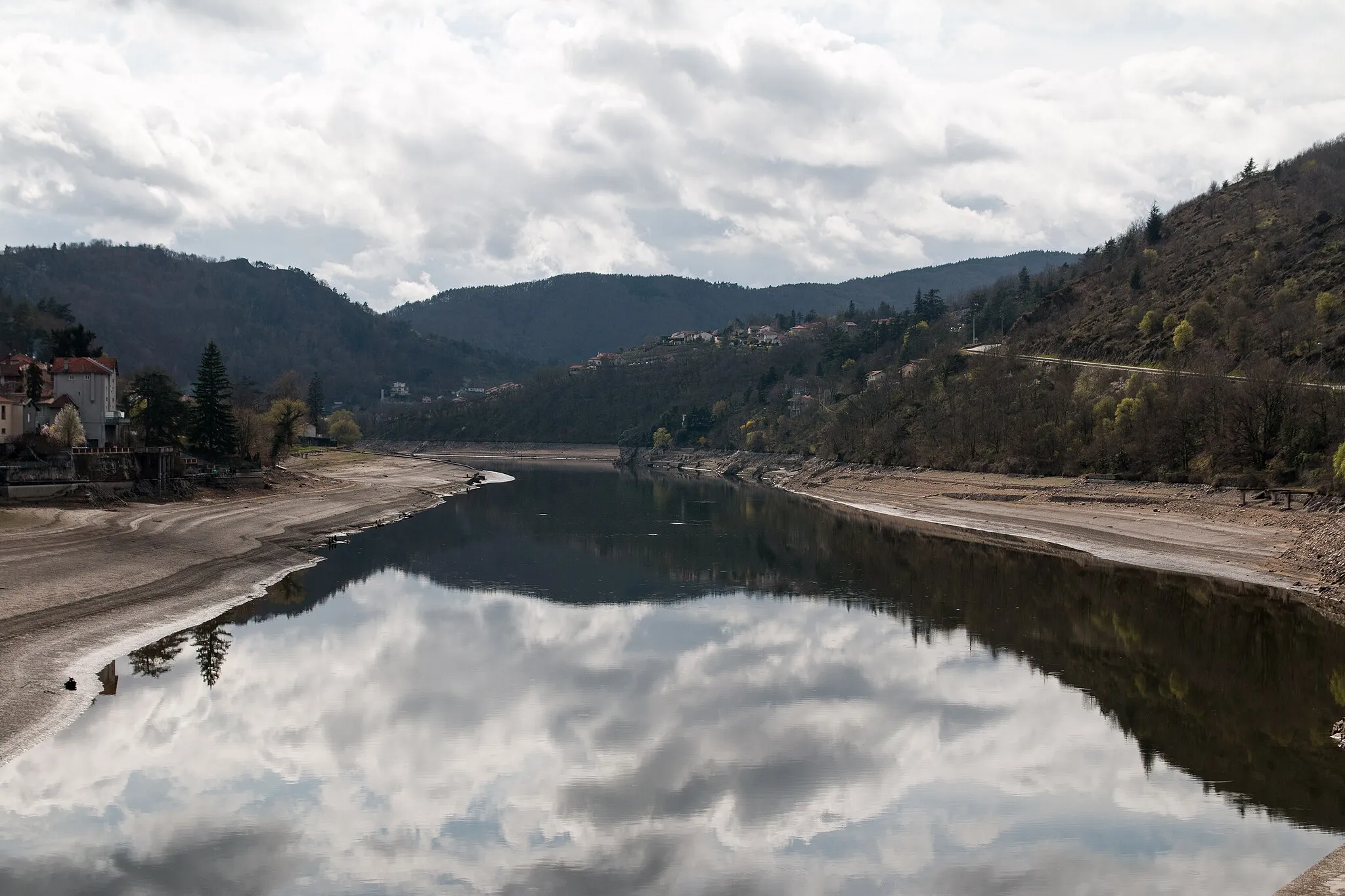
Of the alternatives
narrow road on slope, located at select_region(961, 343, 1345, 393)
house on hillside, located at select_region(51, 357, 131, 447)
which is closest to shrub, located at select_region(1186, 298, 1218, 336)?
narrow road on slope, located at select_region(961, 343, 1345, 393)

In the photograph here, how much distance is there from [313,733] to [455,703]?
12.4 feet

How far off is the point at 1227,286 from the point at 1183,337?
1081 cm

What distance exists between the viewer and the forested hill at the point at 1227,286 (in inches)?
2953

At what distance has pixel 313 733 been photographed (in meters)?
23.3

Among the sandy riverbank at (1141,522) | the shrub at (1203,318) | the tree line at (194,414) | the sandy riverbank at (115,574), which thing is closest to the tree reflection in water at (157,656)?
the sandy riverbank at (115,574)

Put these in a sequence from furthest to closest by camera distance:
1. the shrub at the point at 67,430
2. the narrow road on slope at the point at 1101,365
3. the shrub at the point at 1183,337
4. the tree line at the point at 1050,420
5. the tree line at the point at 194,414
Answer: the shrub at the point at 1183,337 → the tree line at the point at 194,414 → the narrow road on slope at the point at 1101,365 → the shrub at the point at 67,430 → the tree line at the point at 1050,420

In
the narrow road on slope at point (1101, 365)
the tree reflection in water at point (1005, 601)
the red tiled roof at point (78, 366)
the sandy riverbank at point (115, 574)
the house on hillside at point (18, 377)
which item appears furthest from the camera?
the red tiled roof at point (78, 366)

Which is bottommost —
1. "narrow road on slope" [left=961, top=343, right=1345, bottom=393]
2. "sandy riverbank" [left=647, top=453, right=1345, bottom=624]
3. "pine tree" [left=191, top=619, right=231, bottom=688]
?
"pine tree" [left=191, top=619, right=231, bottom=688]

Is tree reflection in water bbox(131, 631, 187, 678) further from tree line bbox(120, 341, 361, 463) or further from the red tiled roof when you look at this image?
tree line bbox(120, 341, 361, 463)

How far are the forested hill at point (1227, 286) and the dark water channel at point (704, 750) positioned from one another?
42.2 metres

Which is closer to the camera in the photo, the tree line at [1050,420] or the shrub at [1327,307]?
the tree line at [1050,420]

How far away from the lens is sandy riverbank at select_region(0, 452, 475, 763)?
25.3m

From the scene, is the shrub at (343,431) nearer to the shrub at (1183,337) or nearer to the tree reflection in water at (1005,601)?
the tree reflection in water at (1005,601)

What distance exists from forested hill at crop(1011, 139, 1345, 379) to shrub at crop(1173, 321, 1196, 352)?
90 mm
